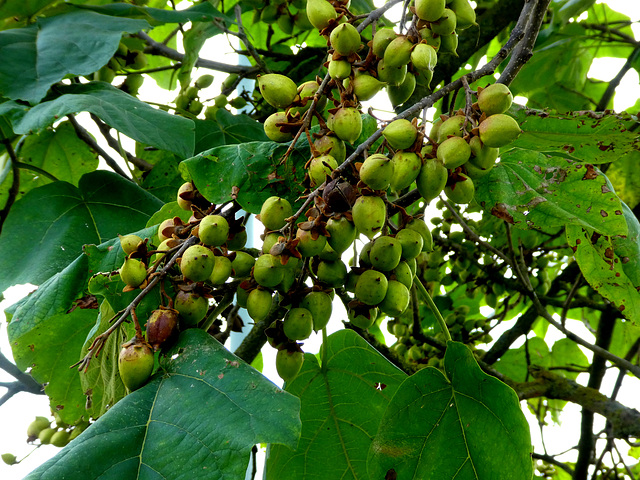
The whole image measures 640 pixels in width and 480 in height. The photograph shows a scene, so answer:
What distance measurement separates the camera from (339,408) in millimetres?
995

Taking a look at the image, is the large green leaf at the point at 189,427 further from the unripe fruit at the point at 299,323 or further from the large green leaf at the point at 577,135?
the large green leaf at the point at 577,135

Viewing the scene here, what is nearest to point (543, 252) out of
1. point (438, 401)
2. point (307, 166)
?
point (438, 401)

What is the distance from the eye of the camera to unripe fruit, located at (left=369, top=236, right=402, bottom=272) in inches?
28.3

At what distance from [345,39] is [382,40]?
0.05 metres

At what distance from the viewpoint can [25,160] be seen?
5.47ft

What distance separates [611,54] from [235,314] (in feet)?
6.65

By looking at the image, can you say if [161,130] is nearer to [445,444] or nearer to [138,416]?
[138,416]

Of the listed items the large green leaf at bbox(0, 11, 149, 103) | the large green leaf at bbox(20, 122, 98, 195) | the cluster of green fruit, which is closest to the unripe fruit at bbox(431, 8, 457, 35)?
the large green leaf at bbox(0, 11, 149, 103)

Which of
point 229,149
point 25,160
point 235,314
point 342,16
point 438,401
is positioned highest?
point 342,16

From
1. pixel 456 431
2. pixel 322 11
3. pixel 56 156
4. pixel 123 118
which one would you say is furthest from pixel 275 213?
pixel 56 156

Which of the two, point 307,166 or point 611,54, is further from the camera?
point 611,54

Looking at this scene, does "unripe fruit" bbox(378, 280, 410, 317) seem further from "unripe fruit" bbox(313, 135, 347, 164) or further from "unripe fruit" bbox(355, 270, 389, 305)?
"unripe fruit" bbox(313, 135, 347, 164)

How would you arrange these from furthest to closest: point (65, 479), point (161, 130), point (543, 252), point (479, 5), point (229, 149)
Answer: point (543, 252) → point (479, 5) → point (161, 130) → point (229, 149) → point (65, 479)

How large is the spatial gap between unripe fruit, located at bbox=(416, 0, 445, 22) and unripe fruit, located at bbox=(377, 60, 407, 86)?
0.21ft
